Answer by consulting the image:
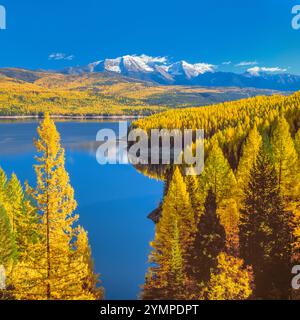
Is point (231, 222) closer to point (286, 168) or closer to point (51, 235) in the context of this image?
point (286, 168)

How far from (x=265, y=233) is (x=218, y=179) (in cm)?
1078

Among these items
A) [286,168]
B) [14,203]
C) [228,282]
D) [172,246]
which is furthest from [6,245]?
[286,168]

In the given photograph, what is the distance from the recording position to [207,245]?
118ft

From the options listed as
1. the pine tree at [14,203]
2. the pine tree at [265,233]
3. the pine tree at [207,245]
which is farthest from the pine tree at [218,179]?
the pine tree at [14,203]

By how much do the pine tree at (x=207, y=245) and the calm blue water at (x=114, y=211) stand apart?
17746 millimetres

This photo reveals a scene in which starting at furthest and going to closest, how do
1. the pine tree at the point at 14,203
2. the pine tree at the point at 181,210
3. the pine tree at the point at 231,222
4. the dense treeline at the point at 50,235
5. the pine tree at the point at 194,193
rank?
the pine tree at the point at 14,203 → the pine tree at the point at 194,193 → the pine tree at the point at 181,210 → the pine tree at the point at 231,222 → the dense treeline at the point at 50,235

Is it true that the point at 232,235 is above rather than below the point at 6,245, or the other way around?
above

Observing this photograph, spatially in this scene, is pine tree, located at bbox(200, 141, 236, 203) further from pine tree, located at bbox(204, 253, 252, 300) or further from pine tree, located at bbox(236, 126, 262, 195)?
pine tree, located at bbox(204, 253, 252, 300)

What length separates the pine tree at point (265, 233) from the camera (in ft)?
118

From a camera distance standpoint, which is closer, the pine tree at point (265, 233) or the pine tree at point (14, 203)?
the pine tree at point (265, 233)

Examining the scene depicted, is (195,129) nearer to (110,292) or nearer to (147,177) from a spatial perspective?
(147,177)

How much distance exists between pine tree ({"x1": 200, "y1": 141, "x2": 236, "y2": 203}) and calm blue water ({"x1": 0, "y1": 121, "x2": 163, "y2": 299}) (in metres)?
18.0

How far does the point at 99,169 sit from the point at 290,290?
115 metres

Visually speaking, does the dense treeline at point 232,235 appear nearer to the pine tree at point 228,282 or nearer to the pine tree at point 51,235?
the pine tree at point 228,282
